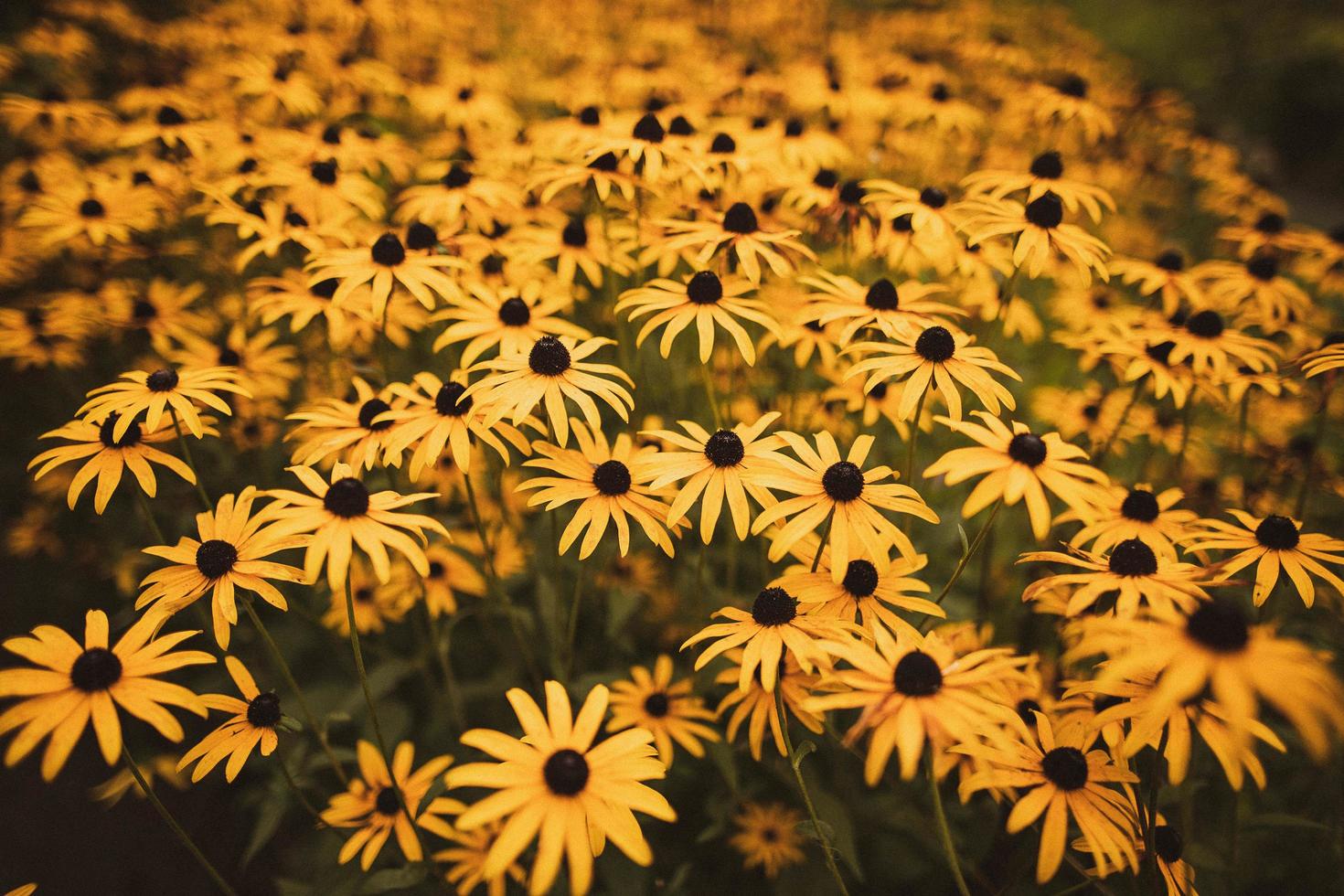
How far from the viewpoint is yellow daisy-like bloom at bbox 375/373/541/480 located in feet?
6.84

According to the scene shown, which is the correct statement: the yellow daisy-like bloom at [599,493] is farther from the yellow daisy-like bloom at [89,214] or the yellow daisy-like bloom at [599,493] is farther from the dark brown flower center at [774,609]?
the yellow daisy-like bloom at [89,214]

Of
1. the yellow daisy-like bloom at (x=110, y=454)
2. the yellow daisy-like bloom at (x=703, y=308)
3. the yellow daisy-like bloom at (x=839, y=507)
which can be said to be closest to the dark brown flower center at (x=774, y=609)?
the yellow daisy-like bloom at (x=839, y=507)

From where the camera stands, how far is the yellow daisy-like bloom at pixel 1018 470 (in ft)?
5.75

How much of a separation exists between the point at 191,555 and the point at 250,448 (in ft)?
4.92

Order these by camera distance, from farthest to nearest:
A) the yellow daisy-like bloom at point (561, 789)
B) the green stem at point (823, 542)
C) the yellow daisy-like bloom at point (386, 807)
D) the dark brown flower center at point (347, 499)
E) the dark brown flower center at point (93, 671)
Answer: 1. the yellow daisy-like bloom at point (386, 807)
2. the green stem at point (823, 542)
3. the dark brown flower center at point (347, 499)
4. the dark brown flower center at point (93, 671)
5. the yellow daisy-like bloom at point (561, 789)

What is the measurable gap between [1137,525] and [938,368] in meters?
0.81

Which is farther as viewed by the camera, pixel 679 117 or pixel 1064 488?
pixel 679 117

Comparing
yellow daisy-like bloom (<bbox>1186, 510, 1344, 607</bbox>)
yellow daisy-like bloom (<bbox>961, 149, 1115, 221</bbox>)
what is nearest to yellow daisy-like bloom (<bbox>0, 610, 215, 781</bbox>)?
yellow daisy-like bloom (<bbox>1186, 510, 1344, 607</bbox>)

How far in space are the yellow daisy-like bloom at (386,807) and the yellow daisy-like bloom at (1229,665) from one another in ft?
6.15

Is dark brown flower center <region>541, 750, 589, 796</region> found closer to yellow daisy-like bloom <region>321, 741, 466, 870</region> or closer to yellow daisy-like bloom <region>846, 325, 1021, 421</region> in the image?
yellow daisy-like bloom <region>321, 741, 466, 870</region>

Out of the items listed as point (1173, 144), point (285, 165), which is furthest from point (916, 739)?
point (1173, 144)

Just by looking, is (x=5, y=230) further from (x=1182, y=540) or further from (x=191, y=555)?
(x=1182, y=540)

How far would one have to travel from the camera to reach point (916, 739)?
1407mm

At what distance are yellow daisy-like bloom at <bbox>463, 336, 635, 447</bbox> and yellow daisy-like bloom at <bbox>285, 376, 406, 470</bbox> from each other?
13.3 inches
